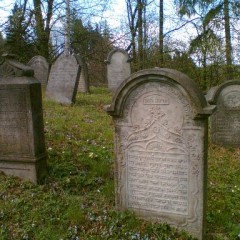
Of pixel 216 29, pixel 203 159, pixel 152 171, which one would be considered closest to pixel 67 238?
pixel 152 171

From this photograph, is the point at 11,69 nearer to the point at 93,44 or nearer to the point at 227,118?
the point at 227,118

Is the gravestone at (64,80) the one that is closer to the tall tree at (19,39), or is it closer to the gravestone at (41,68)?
the gravestone at (41,68)

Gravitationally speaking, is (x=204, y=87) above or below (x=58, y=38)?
below

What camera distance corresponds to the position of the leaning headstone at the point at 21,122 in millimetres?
4715

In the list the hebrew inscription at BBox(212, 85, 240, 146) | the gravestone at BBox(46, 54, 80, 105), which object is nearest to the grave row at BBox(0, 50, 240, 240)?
the hebrew inscription at BBox(212, 85, 240, 146)

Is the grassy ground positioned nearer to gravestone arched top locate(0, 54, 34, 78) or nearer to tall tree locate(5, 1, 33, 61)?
gravestone arched top locate(0, 54, 34, 78)

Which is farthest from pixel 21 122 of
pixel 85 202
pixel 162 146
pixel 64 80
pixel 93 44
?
pixel 93 44

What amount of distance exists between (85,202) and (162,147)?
141 centimetres

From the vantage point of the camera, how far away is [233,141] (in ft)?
23.8

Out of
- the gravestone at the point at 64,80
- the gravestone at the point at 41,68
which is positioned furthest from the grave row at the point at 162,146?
the gravestone at the point at 41,68

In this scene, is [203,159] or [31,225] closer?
[203,159]

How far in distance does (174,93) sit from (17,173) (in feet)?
9.82

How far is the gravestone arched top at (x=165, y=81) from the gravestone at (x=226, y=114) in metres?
3.80

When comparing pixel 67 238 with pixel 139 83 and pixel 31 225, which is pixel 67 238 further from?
pixel 139 83
